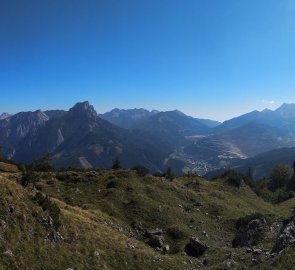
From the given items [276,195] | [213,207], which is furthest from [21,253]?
[276,195]

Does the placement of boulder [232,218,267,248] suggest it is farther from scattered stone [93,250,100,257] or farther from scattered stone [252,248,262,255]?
scattered stone [93,250,100,257]

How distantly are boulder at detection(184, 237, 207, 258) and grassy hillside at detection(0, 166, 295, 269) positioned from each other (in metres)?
1.09

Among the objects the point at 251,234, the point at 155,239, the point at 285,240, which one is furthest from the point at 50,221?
the point at 251,234

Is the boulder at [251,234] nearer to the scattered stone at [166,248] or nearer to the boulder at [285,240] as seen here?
the boulder at [285,240]

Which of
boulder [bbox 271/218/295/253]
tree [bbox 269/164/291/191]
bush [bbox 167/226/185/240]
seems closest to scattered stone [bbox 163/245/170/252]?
bush [bbox 167/226/185/240]

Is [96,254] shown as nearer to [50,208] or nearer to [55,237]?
[55,237]

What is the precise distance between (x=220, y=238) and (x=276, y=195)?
70670mm

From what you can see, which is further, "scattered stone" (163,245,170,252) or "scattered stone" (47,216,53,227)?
"scattered stone" (163,245,170,252)

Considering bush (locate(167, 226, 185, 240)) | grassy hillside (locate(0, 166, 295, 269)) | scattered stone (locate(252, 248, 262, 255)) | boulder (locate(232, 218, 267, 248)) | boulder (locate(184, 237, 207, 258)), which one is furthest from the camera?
bush (locate(167, 226, 185, 240))

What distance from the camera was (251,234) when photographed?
5644cm

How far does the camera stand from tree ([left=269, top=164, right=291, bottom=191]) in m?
163

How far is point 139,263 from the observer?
142 feet

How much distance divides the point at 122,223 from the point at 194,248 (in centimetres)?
1412

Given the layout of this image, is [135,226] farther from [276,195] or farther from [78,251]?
[276,195]
